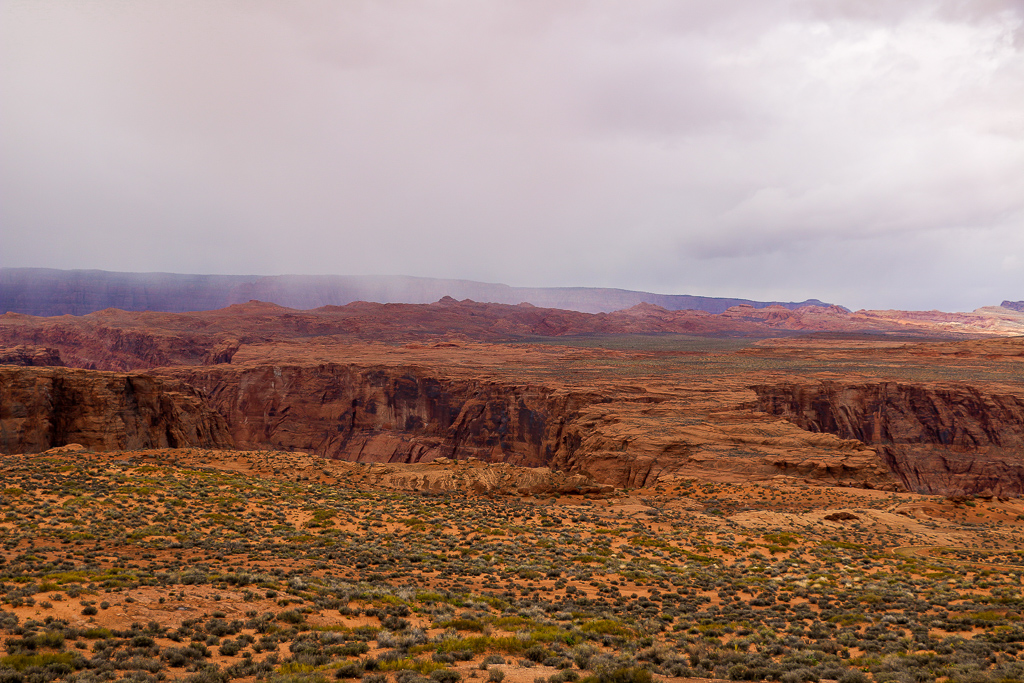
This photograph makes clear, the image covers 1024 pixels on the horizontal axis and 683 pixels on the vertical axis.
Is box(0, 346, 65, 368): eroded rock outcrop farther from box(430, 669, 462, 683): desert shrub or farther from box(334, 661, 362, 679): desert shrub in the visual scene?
box(430, 669, 462, 683): desert shrub

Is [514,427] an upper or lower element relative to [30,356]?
lower

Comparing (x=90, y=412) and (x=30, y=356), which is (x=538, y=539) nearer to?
(x=90, y=412)

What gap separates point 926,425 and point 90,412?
73118mm

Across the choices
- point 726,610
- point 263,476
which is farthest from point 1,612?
point 263,476

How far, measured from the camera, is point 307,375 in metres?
75.6

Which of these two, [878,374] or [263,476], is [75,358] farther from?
[878,374]

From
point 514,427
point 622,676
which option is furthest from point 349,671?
point 514,427

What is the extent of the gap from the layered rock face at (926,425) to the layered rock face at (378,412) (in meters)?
25.7

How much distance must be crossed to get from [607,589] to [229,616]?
10.4m

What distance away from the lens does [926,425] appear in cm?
5650

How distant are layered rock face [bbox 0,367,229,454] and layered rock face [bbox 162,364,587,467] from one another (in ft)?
62.7

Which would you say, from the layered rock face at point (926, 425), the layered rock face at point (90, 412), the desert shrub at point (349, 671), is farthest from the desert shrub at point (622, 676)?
the layered rock face at point (926, 425)

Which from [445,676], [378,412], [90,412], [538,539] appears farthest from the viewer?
[378,412]

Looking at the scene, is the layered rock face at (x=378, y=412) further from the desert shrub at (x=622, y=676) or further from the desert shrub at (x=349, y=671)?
the desert shrub at (x=349, y=671)
